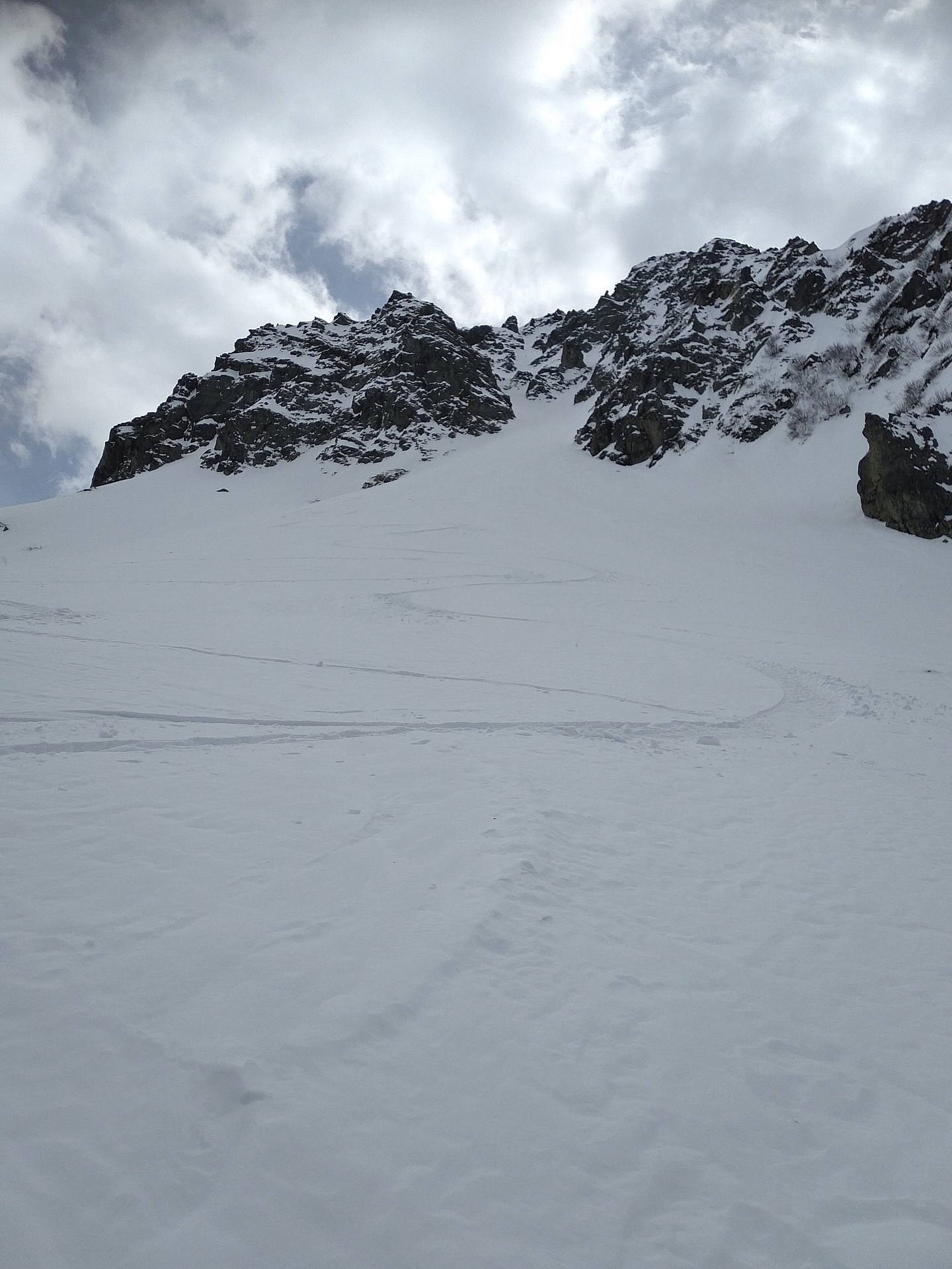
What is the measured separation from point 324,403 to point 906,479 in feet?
233

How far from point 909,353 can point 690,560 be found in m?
28.3

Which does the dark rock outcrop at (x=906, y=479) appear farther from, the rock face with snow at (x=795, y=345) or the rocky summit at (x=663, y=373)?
the rock face with snow at (x=795, y=345)

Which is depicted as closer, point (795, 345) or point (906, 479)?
point (906, 479)

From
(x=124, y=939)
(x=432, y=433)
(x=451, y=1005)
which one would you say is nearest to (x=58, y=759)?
(x=124, y=939)

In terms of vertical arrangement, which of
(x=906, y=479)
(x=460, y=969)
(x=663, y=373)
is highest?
(x=663, y=373)

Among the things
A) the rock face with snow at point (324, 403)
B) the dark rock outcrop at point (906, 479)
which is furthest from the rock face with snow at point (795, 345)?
the rock face with snow at point (324, 403)

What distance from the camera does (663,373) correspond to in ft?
178

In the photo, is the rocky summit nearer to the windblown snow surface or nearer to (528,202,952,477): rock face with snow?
(528,202,952,477): rock face with snow

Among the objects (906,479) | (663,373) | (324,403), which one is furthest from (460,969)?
(324,403)

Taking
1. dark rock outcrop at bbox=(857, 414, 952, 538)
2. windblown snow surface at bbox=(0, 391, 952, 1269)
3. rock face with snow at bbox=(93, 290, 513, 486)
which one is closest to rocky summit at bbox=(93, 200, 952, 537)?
dark rock outcrop at bbox=(857, 414, 952, 538)

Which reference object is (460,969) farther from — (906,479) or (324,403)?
(324,403)

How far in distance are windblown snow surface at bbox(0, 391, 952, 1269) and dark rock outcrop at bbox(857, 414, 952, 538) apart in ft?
67.0

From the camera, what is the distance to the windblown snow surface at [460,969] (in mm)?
2457

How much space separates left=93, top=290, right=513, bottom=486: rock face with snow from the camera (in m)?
75.1
